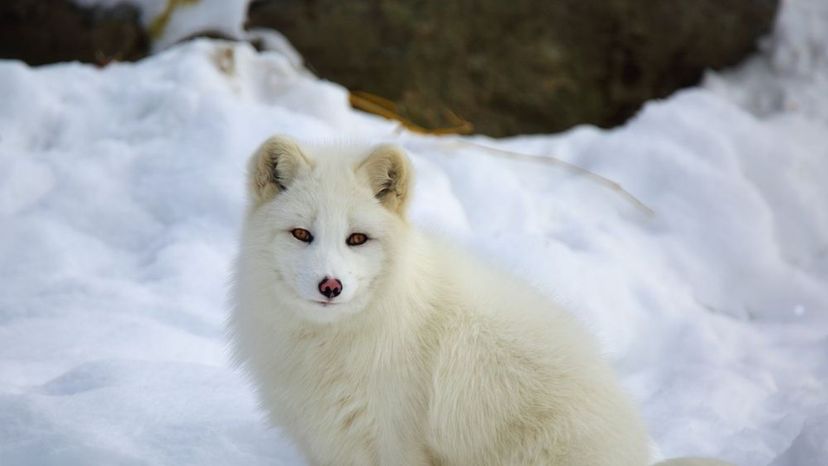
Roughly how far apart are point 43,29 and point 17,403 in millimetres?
4326

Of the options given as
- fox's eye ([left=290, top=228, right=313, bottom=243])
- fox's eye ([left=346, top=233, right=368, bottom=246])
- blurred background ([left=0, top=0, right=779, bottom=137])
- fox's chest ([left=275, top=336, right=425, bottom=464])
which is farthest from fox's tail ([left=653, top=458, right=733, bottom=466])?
blurred background ([left=0, top=0, right=779, bottom=137])

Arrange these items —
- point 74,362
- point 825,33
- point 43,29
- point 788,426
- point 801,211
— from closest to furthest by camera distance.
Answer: point 74,362 → point 788,426 → point 801,211 → point 43,29 → point 825,33

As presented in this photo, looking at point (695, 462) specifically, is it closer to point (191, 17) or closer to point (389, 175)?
point (389, 175)

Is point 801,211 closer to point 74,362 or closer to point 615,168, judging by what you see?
point 615,168

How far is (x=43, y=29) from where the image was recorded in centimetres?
673

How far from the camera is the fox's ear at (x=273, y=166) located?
3074 mm

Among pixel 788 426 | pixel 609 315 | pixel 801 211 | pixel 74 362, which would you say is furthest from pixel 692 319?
pixel 74 362

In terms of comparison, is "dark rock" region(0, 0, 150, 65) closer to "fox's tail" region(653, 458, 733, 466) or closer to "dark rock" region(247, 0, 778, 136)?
"dark rock" region(247, 0, 778, 136)

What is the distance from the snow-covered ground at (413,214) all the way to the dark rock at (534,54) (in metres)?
0.53

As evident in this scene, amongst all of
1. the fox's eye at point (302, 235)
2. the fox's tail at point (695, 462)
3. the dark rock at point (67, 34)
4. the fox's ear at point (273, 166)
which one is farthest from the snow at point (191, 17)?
the fox's tail at point (695, 462)

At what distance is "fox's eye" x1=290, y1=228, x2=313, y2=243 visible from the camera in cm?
298

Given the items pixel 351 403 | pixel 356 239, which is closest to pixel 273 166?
pixel 356 239

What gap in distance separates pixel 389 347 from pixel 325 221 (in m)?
0.49

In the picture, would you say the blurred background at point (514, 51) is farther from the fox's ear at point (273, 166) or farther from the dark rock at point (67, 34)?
the fox's ear at point (273, 166)
